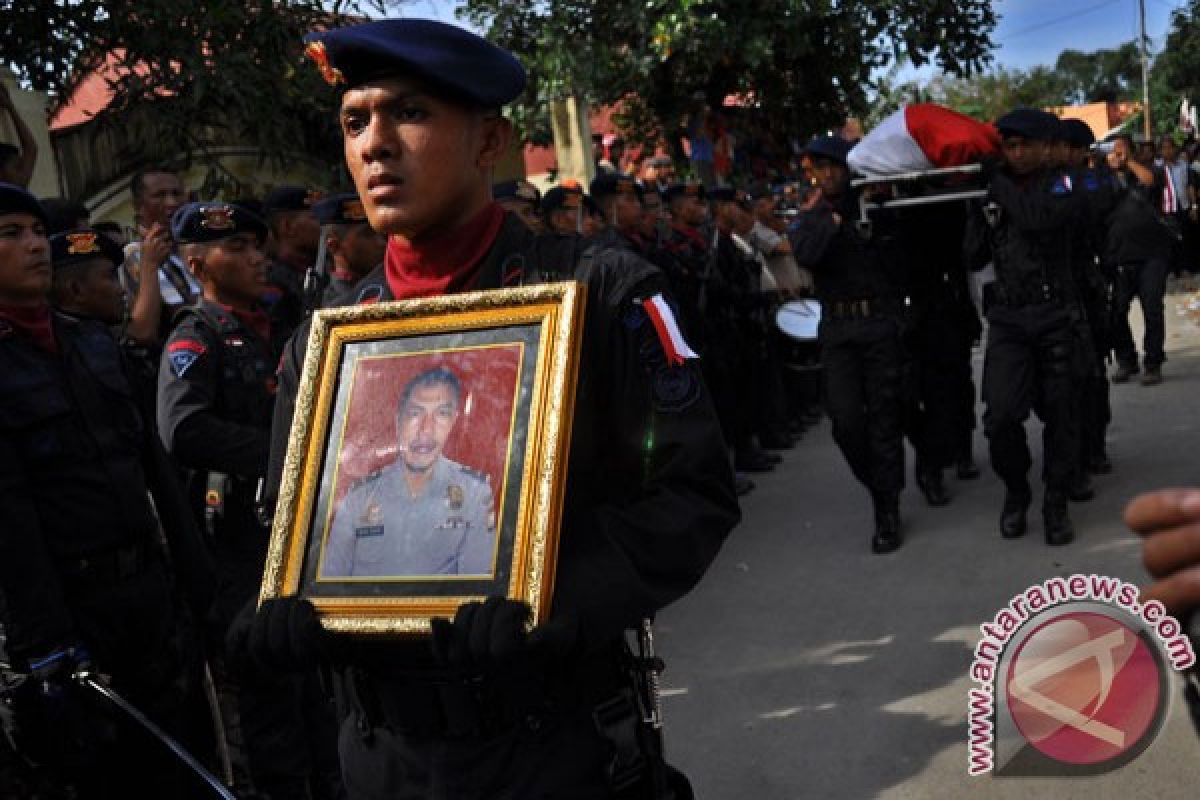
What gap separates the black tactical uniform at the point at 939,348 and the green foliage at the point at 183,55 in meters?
3.74

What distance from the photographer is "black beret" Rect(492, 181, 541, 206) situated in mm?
7594

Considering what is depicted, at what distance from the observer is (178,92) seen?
297 inches

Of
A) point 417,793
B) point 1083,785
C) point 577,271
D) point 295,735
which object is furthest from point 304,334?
point 1083,785

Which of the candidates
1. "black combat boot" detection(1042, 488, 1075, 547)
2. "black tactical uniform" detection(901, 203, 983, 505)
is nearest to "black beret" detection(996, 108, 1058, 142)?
"black tactical uniform" detection(901, 203, 983, 505)

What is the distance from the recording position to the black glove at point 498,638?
65.6 inches

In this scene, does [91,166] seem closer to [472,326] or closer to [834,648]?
[834,648]

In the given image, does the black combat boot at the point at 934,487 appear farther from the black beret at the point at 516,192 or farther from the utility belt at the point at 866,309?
A: the black beret at the point at 516,192

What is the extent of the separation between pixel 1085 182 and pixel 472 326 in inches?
196

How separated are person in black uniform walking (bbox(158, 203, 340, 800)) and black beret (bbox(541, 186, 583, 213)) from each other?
3.97 meters

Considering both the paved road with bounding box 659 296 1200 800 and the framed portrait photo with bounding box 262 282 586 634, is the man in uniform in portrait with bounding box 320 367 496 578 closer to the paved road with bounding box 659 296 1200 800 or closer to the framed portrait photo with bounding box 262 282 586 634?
the framed portrait photo with bounding box 262 282 586 634

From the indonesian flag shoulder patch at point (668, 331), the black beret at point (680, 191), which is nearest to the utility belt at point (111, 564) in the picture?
the indonesian flag shoulder patch at point (668, 331)

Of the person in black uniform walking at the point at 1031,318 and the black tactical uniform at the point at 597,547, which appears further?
the person in black uniform walking at the point at 1031,318

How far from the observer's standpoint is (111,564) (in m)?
3.38

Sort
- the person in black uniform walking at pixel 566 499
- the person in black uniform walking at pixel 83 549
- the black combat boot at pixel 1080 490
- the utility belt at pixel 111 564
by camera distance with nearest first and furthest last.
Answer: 1. the person in black uniform walking at pixel 566 499
2. the person in black uniform walking at pixel 83 549
3. the utility belt at pixel 111 564
4. the black combat boot at pixel 1080 490
